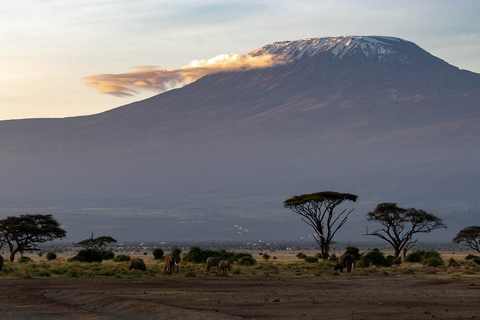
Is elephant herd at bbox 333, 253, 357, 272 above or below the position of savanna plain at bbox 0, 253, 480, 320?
above

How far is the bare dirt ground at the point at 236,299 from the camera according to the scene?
2314cm

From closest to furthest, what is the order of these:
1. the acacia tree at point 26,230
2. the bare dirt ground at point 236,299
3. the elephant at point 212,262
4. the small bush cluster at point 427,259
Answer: the bare dirt ground at point 236,299
the elephant at point 212,262
the small bush cluster at point 427,259
the acacia tree at point 26,230

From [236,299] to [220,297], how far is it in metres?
1.08

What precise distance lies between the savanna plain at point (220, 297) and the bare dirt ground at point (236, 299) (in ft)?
0.10

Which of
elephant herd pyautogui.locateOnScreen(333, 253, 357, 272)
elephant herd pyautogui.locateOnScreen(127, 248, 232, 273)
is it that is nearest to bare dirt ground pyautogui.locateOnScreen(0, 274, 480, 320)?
elephant herd pyautogui.locateOnScreen(127, 248, 232, 273)

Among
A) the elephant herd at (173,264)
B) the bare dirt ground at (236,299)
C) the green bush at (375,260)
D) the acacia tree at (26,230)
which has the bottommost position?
the bare dirt ground at (236,299)

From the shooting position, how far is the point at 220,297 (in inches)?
1150

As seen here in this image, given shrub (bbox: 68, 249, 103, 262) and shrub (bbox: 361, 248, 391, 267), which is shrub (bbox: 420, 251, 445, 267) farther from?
shrub (bbox: 68, 249, 103, 262)

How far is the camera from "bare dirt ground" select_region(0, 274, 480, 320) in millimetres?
23141

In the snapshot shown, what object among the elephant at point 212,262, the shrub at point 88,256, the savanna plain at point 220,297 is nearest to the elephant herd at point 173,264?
the elephant at point 212,262

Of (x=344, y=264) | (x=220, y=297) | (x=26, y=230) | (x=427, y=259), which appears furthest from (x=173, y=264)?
(x=427, y=259)

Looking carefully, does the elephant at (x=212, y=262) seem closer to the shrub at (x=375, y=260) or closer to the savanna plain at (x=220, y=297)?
the savanna plain at (x=220, y=297)

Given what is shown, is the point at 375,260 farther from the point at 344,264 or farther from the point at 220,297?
the point at 220,297

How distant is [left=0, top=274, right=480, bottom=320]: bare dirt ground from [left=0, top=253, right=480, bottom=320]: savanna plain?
0.10 ft
